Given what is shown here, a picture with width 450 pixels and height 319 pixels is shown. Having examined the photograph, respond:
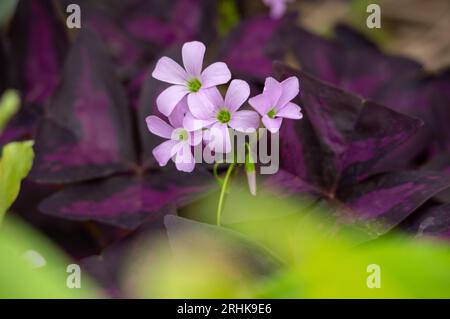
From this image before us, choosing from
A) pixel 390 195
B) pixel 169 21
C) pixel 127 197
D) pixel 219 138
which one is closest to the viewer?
pixel 219 138

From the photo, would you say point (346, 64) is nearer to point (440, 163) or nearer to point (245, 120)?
point (440, 163)

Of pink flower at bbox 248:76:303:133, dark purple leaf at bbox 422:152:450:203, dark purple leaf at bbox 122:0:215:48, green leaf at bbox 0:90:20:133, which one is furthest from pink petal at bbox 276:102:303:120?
dark purple leaf at bbox 122:0:215:48

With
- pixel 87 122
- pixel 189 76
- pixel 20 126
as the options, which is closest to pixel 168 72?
pixel 189 76

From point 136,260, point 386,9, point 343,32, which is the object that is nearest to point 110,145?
point 136,260

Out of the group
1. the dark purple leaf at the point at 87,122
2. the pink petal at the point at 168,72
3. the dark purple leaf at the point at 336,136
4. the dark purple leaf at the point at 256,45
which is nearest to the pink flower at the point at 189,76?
the pink petal at the point at 168,72

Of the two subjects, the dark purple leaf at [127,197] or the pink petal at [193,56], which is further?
the dark purple leaf at [127,197]

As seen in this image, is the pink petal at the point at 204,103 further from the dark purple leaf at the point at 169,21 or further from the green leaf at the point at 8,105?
the dark purple leaf at the point at 169,21

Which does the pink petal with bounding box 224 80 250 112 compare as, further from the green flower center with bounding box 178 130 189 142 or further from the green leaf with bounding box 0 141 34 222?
the green leaf with bounding box 0 141 34 222
